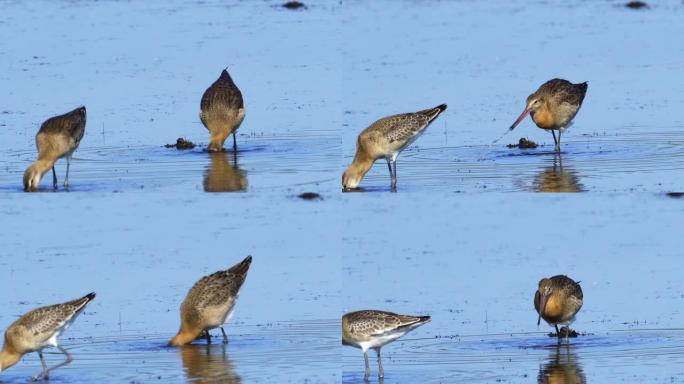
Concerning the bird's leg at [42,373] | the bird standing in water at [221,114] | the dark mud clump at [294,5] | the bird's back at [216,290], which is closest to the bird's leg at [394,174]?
the bird's back at [216,290]

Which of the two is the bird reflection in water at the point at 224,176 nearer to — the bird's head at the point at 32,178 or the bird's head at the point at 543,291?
the bird's head at the point at 32,178

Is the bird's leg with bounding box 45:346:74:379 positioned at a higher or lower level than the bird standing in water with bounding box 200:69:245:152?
lower

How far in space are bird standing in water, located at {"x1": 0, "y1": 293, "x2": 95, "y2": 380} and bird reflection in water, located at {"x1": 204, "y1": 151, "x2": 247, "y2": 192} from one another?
1828 millimetres

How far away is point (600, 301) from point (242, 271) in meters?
3.54

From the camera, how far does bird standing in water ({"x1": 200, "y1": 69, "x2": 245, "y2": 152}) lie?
50.3ft

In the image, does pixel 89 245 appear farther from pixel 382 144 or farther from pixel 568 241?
pixel 568 241

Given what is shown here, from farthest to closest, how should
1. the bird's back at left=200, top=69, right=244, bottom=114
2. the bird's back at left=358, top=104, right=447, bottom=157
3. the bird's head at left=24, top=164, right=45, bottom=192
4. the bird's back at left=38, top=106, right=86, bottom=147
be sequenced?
the bird's back at left=200, top=69, right=244, bottom=114, the bird's back at left=38, top=106, right=86, bottom=147, the bird's back at left=358, top=104, right=447, bottom=157, the bird's head at left=24, top=164, right=45, bottom=192

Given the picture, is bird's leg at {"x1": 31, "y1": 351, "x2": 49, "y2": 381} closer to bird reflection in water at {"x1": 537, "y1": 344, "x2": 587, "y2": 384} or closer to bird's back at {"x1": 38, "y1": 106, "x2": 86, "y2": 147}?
bird's back at {"x1": 38, "y1": 106, "x2": 86, "y2": 147}

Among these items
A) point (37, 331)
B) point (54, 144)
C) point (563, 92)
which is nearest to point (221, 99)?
point (54, 144)

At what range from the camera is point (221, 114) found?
15438 millimetres

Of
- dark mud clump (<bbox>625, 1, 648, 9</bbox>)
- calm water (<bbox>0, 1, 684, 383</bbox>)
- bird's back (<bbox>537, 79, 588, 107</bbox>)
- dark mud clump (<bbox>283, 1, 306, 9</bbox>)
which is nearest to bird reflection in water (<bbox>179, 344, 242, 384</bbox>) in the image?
calm water (<bbox>0, 1, 684, 383</bbox>)

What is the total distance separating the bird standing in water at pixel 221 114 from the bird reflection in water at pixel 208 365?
2847 mm

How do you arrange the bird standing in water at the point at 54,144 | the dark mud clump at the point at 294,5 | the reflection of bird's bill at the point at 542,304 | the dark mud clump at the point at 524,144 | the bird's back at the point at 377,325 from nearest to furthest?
the bird's back at the point at 377,325 < the bird standing in water at the point at 54,144 < the reflection of bird's bill at the point at 542,304 < the dark mud clump at the point at 524,144 < the dark mud clump at the point at 294,5

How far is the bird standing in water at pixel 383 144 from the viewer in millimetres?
13969
